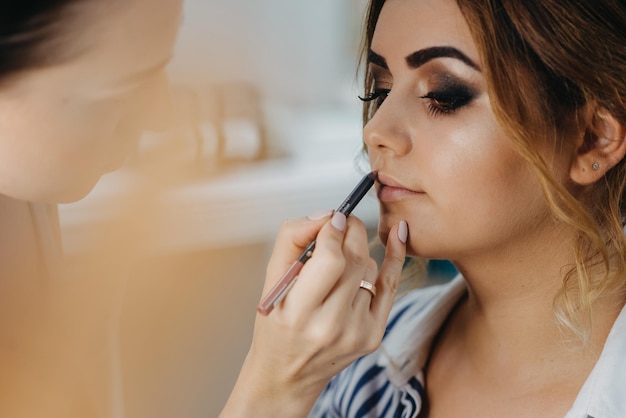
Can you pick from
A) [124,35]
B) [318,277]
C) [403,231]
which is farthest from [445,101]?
[124,35]

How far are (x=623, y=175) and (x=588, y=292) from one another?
14cm

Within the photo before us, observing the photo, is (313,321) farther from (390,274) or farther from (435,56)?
(435,56)

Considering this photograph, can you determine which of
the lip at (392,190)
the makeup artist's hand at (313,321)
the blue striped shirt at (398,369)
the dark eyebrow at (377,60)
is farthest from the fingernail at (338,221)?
the blue striped shirt at (398,369)

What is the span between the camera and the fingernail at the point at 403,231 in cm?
77

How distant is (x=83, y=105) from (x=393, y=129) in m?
0.39

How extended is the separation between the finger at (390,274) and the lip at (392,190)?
1.2 inches

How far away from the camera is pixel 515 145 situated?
0.73m

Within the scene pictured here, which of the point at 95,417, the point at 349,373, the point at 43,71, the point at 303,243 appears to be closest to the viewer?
the point at 43,71

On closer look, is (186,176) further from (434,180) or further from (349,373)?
(349,373)

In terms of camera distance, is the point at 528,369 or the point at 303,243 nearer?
the point at 303,243

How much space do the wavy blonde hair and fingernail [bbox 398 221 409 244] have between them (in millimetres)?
150

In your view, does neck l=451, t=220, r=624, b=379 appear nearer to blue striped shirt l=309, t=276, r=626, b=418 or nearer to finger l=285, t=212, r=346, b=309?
blue striped shirt l=309, t=276, r=626, b=418

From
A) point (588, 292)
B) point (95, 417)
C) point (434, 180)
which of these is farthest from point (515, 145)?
point (95, 417)

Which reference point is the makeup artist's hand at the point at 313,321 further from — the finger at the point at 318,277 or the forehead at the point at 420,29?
the forehead at the point at 420,29
